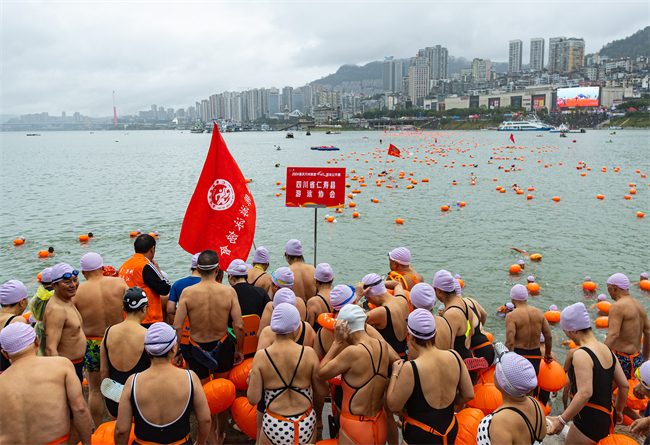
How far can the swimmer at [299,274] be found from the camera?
6512mm

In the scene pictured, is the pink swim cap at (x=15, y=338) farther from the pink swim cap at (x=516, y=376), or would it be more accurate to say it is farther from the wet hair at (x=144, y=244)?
the pink swim cap at (x=516, y=376)

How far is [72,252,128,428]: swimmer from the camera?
524 cm

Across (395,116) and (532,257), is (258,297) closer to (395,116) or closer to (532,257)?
(532,257)

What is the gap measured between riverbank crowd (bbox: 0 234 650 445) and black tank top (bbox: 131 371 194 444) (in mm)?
13

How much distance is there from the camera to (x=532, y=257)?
1407cm

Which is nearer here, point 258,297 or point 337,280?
point 258,297

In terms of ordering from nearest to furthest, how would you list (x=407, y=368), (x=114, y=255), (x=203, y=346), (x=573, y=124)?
(x=407, y=368)
(x=203, y=346)
(x=114, y=255)
(x=573, y=124)

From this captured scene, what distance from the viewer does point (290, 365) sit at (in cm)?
384

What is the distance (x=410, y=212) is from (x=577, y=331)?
18.2 meters

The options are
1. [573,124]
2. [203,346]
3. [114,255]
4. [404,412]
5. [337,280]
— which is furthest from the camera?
[573,124]

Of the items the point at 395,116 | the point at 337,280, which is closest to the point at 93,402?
the point at 337,280

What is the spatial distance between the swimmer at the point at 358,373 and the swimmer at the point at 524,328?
2.63 meters

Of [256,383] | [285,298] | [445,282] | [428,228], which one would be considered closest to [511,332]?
[445,282]

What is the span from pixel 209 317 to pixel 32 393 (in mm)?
1884
